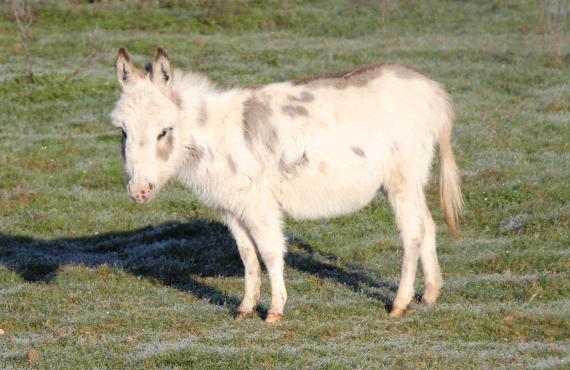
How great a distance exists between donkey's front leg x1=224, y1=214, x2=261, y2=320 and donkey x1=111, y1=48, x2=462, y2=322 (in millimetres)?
15

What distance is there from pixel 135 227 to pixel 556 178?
29.2 feet

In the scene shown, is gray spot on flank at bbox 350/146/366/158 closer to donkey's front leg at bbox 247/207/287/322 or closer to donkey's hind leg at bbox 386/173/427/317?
donkey's hind leg at bbox 386/173/427/317

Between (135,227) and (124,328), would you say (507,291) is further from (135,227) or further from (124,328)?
(135,227)

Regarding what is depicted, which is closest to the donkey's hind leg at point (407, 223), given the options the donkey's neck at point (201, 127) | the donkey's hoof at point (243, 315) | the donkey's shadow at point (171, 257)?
the donkey's shadow at point (171, 257)

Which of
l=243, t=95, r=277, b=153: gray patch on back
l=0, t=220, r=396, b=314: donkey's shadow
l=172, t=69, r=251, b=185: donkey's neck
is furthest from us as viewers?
l=0, t=220, r=396, b=314: donkey's shadow

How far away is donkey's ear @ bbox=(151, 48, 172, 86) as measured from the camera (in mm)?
11859

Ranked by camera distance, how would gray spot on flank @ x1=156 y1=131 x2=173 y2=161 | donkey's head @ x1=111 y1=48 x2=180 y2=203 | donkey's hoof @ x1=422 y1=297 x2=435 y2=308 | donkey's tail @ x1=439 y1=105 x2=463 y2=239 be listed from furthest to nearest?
donkey's tail @ x1=439 y1=105 x2=463 y2=239, donkey's hoof @ x1=422 y1=297 x2=435 y2=308, gray spot on flank @ x1=156 y1=131 x2=173 y2=161, donkey's head @ x1=111 y1=48 x2=180 y2=203

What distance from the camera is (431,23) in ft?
146

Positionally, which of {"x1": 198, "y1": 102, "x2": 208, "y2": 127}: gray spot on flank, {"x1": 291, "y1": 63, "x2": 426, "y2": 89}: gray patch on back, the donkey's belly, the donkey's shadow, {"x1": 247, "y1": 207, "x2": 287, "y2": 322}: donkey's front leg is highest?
{"x1": 291, "y1": 63, "x2": 426, "y2": 89}: gray patch on back

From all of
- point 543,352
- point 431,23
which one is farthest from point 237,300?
point 431,23

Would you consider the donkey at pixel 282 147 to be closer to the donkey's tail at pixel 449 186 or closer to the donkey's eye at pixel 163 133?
the donkey's eye at pixel 163 133

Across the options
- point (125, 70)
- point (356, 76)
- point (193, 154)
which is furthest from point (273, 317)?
point (125, 70)

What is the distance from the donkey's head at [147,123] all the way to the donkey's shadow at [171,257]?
3.09 m

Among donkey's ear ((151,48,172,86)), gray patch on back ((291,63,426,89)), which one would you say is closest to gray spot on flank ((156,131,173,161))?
donkey's ear ((151,48,172,86))
